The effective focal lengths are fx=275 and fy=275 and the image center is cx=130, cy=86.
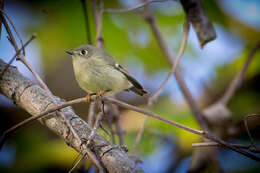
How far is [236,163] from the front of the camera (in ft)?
10.1

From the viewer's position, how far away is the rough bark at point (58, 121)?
47.3 inches

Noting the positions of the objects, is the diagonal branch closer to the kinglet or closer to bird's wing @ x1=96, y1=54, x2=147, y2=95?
the kinglet

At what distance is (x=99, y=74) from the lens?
2.39 metres

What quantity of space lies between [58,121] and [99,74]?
1080mm

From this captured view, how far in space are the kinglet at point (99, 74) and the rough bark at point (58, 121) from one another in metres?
0.86

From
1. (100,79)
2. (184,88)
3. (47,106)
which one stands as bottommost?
(184,88)

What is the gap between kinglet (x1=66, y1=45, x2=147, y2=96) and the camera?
233 centimetres

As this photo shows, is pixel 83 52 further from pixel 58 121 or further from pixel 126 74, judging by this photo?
pixel 58 121

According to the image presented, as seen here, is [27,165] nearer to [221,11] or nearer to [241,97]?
[241,97]

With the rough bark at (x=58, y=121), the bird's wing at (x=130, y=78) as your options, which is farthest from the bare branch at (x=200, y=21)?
the rough bark at (x=58, y=121)

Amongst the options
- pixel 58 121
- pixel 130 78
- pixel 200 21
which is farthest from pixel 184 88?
pixel 58 121

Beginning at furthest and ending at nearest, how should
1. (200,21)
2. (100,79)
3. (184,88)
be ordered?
(184,88) → (100,79) → (200,21)

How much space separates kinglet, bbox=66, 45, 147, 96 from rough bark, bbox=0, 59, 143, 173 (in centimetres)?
86

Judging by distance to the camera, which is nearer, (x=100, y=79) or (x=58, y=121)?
(x=58, y=121)
